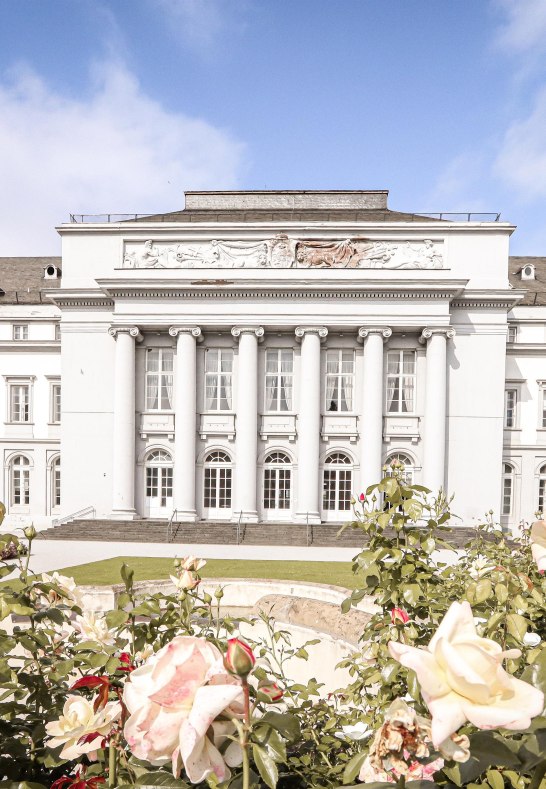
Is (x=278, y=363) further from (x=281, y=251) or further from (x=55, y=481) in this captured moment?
(x=55, y=481)

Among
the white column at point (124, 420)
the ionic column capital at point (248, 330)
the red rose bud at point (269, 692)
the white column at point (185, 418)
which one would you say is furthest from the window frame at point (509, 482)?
the red rose bud at point (269, 692)

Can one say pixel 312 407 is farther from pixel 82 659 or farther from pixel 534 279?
pixel 82 659

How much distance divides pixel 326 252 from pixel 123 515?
1622 cm

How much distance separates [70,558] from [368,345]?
15.6m

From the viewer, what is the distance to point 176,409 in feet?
80.2

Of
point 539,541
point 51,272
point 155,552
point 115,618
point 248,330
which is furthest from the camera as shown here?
point 51,272

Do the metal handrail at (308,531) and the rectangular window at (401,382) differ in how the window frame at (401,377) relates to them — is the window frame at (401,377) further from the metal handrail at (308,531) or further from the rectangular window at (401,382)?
the metal handrail at (308,531)

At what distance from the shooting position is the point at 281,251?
976 inches

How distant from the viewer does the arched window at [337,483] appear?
24.7 m

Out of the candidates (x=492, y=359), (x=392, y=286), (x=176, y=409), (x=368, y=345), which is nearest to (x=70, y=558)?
(x=176, y=409)

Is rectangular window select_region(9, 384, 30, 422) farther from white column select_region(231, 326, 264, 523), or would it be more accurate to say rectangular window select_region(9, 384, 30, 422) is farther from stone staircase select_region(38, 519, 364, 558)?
white column select_region(231, 326, 264, 523)

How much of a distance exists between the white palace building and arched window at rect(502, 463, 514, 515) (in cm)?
366

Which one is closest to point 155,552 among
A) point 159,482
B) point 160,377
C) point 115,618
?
point 159,482

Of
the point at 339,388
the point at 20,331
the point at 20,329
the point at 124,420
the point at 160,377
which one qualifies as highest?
the point at 20,329
